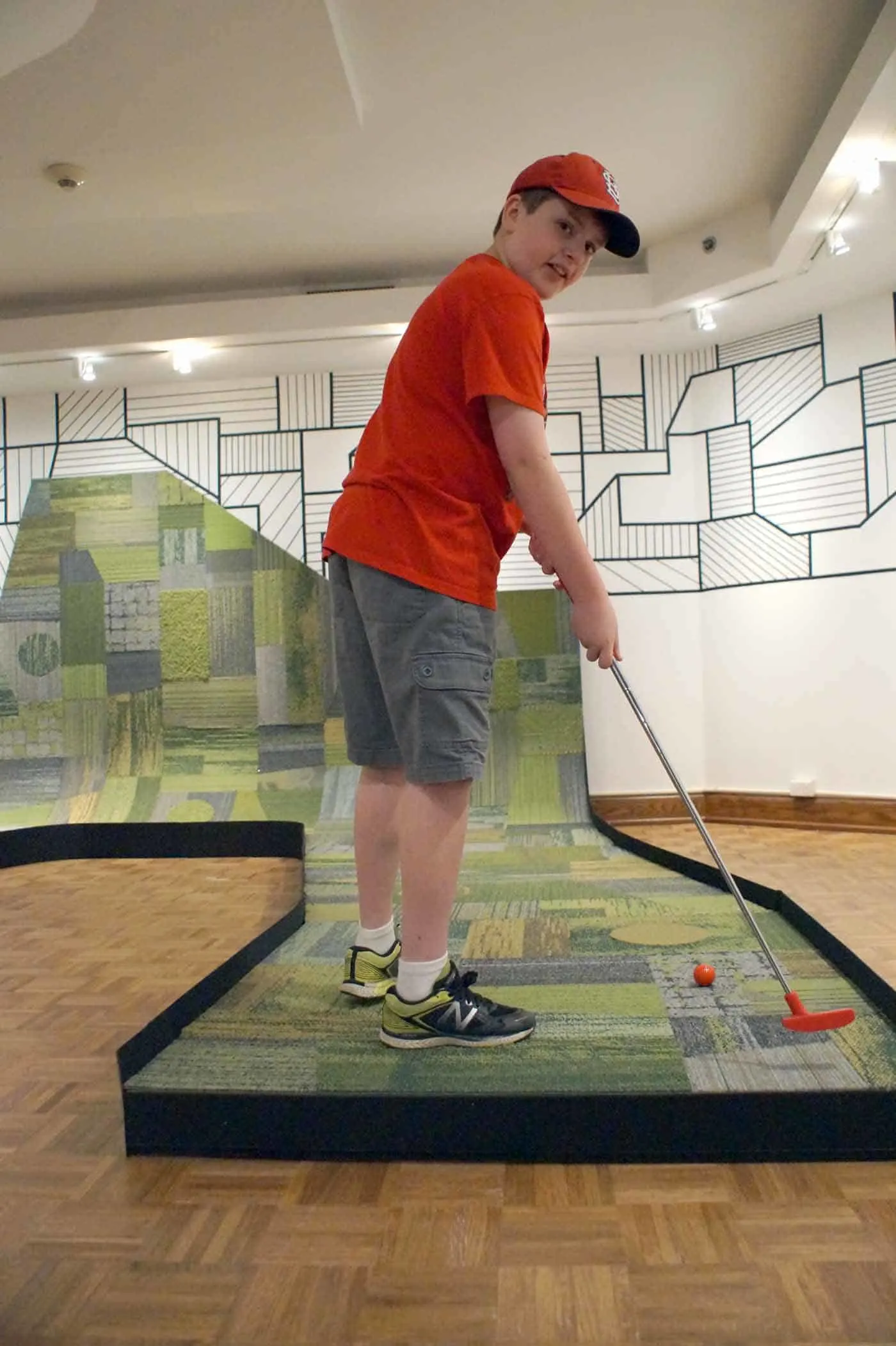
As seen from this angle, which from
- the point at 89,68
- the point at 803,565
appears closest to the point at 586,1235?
the point at 89,68

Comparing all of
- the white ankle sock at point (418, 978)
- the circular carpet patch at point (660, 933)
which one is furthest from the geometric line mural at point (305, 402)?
the white ankle sock at point (418, 978)

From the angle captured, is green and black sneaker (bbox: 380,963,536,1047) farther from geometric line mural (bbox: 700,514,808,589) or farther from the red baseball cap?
geometric line mural (bbox: 700,514,808,589)

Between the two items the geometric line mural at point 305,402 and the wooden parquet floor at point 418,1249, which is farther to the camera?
the geometric line mural at point 305,402

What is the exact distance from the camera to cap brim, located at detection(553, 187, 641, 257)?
58.8 inches

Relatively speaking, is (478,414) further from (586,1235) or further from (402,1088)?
(586,1235)

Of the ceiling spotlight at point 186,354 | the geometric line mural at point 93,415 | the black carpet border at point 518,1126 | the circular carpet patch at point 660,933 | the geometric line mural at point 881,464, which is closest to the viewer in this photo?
the black carpet border at point 518,1126

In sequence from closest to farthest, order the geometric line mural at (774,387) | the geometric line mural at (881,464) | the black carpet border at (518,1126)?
the black carpet border at (518,1126) → the geometric line mural at (881,464) → the geometric line mural at (774,387)

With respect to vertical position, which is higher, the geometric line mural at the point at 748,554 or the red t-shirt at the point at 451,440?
the geometric line mural at the point at 748,554

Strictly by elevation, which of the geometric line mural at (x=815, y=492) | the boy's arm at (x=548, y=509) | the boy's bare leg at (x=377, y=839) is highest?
the geometric line mural at (x=815, y=492)

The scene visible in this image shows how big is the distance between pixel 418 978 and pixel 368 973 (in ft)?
0.91

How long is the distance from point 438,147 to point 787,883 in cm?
270

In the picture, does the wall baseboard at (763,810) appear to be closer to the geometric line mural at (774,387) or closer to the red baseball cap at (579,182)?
the geometric line mural at (774,387)

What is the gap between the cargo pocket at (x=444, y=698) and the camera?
4.79 ft

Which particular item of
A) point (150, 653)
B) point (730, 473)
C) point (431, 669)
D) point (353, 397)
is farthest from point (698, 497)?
point (431, 669)
